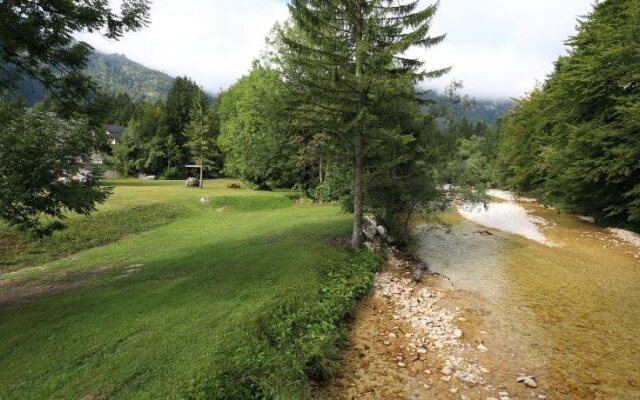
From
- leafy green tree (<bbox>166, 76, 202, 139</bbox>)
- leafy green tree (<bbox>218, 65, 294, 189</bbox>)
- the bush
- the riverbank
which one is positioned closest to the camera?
the bush

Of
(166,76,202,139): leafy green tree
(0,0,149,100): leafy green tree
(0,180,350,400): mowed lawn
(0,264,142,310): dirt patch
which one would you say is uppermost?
(166,76,202,139): leafy green tree

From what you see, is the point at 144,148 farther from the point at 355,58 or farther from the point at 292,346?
the point at 292,346

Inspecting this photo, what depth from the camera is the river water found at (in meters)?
9.37

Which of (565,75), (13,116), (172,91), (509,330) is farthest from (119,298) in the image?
(172,91)

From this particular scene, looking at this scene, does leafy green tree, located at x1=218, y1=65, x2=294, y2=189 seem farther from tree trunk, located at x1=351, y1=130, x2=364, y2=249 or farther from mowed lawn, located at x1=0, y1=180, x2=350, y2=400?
tree trunk, located at x1=351, y1=130, x2=364, y2=249

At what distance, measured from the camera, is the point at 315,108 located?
16469 mm

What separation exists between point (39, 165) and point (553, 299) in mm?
17937

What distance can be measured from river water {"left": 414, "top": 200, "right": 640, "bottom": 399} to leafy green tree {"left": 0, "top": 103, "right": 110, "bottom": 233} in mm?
13272

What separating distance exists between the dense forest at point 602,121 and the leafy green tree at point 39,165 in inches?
1110

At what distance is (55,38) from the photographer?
9344 millimetres

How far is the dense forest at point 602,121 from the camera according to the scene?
23391 millimetres

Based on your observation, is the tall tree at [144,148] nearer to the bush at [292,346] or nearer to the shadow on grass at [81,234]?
the shadow on grass at [81,234]

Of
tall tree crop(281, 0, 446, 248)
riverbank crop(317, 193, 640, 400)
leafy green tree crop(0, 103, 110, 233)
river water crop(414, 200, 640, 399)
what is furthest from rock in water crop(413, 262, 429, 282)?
leafy green tree crop(0, 103, 110, 233)

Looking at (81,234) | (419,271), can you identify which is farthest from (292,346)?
(81,234)
